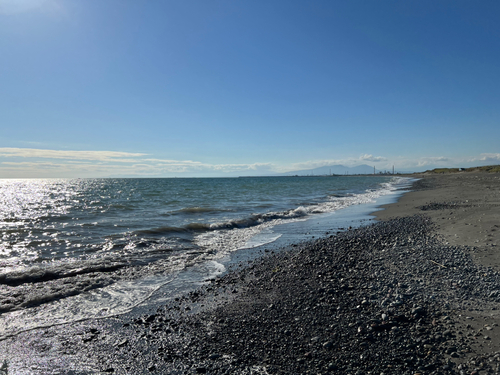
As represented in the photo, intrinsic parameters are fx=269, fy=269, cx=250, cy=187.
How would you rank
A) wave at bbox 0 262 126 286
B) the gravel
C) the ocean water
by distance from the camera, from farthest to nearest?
wave at bbox 0 262 126 286
the ocean water
the gravel

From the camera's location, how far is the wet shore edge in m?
4.46

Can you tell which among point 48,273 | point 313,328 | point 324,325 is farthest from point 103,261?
point 324,325

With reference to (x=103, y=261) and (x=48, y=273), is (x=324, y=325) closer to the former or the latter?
(x=103, y=261)

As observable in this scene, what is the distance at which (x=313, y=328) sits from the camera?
17.7 feet

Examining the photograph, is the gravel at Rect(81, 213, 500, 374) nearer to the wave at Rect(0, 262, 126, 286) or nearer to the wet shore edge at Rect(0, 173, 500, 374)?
the wet shore edge at Rect(0, 173, 500, 374)

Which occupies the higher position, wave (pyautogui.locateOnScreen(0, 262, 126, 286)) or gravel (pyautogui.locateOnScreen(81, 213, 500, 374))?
gravel (pyautogui.locateOnScreen(81, 213, 500, 374))

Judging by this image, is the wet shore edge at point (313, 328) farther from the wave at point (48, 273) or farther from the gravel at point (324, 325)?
the wave at point (48, 273)

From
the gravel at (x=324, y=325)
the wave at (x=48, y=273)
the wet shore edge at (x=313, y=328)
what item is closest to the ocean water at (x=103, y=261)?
the wave at (x=48, y=273)

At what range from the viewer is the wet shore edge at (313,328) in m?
4.46

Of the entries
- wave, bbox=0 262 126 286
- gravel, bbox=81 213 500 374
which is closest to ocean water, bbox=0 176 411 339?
wave, bbox=0 262 126 286

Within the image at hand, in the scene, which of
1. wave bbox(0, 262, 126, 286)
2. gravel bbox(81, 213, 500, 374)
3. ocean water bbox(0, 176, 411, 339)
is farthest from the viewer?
wave bbox(0, 262, 126, 286)

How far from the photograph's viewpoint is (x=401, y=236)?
1223cm

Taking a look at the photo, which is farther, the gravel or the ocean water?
the ocean water

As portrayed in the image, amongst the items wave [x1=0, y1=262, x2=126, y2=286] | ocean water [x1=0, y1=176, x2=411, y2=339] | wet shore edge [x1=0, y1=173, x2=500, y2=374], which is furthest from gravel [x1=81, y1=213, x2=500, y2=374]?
wave [x1=0, y1=262, x2=126, y2=286]
